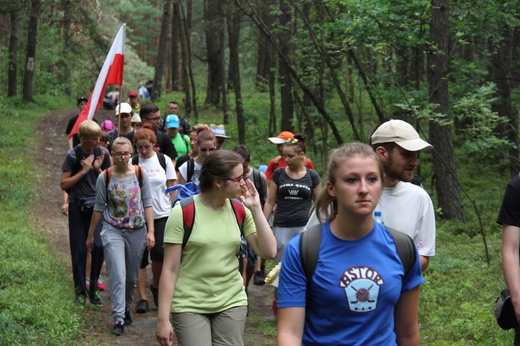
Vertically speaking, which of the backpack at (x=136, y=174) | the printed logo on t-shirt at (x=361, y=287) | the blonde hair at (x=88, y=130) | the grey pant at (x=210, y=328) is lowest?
the grey pant at (x=210, y=328)

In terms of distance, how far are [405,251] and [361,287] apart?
0.30 metres

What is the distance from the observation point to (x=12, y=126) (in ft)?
87.6

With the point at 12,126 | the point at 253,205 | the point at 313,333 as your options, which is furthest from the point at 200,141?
the point at 12,126

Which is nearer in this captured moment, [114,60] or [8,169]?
[114,60]

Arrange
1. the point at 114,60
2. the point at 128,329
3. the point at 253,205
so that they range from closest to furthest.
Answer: the point at 253,205
the point at 128,329
the point at 114,60

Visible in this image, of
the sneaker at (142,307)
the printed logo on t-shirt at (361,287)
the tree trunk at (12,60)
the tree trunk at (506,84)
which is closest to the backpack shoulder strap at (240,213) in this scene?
the printed logo on t-shirt at (361,287)

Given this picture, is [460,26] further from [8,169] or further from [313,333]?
[313,333]

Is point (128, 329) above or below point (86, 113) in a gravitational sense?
below

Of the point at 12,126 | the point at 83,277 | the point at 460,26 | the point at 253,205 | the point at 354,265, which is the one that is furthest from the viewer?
the point at 12,126

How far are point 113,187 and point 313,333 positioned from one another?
546 centimetres

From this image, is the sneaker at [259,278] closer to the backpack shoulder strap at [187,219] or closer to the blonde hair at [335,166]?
the backpack shoulder strap at [187,219]

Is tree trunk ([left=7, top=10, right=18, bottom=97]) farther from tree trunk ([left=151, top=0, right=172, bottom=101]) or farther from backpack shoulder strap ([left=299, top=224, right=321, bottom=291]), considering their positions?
backpack shoulder strap ([left=299, top=224, right=321, bottom=291])

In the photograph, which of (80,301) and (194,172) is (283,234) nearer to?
(194,172)

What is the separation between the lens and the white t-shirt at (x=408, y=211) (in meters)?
4.50
